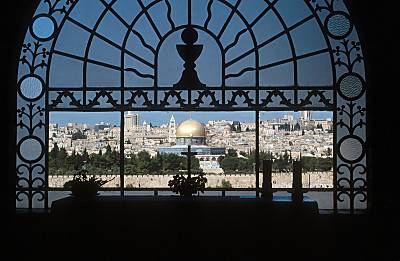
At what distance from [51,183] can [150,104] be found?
3.77ft

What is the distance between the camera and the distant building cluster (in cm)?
516

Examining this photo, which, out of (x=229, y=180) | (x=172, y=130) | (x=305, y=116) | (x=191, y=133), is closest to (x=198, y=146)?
(x=191, y=133)

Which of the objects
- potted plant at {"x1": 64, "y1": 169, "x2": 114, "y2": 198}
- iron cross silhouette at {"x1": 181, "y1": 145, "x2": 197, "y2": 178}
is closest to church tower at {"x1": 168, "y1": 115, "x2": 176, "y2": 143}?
iron cross silhouette at {"x1": 181, "y1": 145, "x2": 197, "y2": 178}

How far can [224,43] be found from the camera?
5242 mm

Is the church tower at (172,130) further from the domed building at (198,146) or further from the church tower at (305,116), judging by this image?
the church tower at (305,116)

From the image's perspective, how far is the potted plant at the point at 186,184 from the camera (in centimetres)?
469

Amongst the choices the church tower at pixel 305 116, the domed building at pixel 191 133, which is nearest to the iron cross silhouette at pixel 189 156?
the domed building at pixel 191 133

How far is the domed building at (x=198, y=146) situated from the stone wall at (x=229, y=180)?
0.36 feet

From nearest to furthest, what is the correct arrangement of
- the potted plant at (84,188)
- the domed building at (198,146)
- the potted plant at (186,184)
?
the potted plant at (84,188) < the potted plant at (186,184) < the domed building at (198,146)

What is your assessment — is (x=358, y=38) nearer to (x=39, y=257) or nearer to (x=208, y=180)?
(x=208, y=180)

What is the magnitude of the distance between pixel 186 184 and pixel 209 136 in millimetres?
630

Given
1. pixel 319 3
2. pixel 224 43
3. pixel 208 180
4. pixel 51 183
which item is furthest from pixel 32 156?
pixel 319 3

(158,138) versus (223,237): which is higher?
(158,138)

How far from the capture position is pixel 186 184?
471 centimetres
